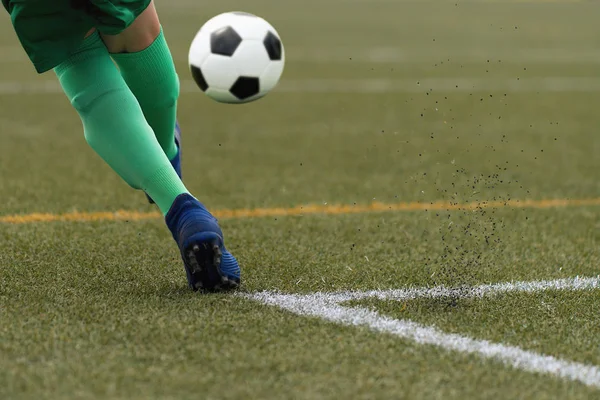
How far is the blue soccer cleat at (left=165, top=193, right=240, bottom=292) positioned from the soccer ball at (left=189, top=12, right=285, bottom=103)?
1168 mm

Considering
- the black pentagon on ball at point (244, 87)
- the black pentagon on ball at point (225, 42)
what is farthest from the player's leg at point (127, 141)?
the black pentagon on ball at point (225, 42)

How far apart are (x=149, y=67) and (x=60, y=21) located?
438 millimetres

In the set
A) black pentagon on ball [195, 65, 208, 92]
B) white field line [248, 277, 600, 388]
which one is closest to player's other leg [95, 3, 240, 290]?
white field line [248, 277, 600, 388]

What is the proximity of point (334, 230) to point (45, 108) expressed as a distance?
446 cm

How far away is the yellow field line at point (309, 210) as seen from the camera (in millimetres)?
4035

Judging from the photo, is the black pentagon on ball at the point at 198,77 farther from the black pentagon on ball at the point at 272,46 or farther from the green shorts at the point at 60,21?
the green shorts at the point at 60,21

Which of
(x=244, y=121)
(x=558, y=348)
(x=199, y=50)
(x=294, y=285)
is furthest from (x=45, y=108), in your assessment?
(x=558, y=348)

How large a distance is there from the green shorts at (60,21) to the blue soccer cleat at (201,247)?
529 mm

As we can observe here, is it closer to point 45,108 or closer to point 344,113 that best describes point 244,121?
point 344,113

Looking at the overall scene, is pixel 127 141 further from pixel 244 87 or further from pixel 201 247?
pixel 244 87

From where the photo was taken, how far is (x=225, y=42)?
13.9ft

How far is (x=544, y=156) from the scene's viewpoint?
5.91 m

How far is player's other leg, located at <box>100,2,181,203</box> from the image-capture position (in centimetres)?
307

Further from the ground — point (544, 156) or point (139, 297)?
Result: point (139, 297)
